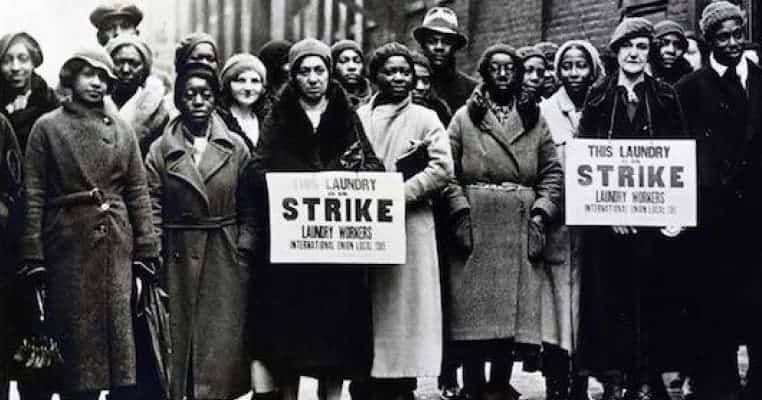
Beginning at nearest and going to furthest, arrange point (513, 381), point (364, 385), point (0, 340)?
point (0, 340)
point (364, 385)
point (513, 381)

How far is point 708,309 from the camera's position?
6.73 metres

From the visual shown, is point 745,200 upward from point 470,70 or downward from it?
downward

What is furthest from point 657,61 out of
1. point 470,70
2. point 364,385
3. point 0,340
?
point 470,70

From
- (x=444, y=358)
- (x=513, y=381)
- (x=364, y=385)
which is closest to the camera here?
(x=364, y=385)

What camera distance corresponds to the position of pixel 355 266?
6.19 m

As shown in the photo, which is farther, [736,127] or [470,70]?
[470,70]

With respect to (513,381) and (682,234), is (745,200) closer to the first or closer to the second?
(682,234)

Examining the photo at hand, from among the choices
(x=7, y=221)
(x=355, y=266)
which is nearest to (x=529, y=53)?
(x=355, y=266)

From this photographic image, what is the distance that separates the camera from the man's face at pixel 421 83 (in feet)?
22.7

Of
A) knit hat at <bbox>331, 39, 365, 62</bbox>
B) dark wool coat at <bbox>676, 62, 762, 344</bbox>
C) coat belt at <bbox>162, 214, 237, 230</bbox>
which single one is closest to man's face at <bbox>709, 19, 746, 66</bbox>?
dark wool coat at <bbox>676, 62, 762, 344</bbox>

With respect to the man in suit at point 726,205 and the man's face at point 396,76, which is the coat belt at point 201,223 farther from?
the man in suit at point 726,205

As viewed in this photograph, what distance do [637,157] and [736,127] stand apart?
58 cm

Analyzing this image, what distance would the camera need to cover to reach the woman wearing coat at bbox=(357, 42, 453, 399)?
6.27 meters

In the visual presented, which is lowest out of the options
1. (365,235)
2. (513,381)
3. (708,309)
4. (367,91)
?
(513,381)
